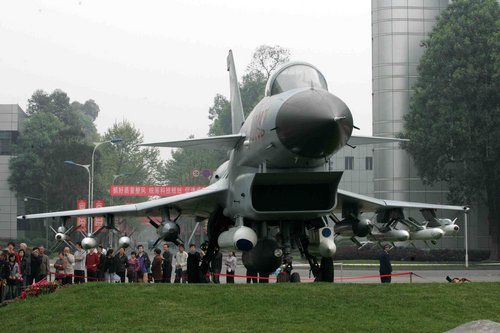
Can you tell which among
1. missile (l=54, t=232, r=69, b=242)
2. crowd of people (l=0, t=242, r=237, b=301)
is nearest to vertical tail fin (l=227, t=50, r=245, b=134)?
crowd of people (l=0, t=242, r=237, b=301)

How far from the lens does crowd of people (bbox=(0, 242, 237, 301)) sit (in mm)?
23500

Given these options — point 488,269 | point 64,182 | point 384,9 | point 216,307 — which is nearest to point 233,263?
point 216,307

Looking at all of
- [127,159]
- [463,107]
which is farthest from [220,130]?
[463,107]

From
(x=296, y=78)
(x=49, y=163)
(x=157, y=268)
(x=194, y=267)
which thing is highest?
(x=49, y=163)

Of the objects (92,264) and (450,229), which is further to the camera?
(92,264)

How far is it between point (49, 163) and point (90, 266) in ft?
214

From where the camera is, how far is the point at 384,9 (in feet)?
225

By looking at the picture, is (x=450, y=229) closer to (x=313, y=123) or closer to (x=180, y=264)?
(x=313, y=123)

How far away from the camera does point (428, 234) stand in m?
22.1

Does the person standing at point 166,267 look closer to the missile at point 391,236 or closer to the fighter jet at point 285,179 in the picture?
the fighter jet at point 285,179

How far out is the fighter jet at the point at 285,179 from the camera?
55.9 ft

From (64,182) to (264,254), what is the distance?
232ft

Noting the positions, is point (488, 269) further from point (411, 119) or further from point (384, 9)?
point (384, 9)

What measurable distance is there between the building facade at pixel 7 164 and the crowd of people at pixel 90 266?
216 feet
